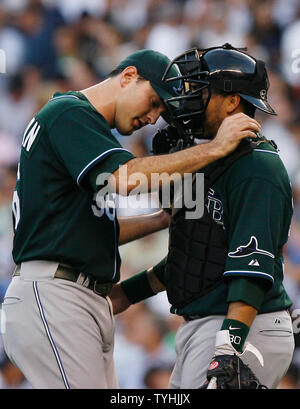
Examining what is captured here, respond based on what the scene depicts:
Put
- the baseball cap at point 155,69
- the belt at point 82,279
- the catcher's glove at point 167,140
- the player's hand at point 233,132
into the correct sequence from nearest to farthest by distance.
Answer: the player's hand at point 233,132 < the belt at point 82,279 < the baseball cap at point 155,69 < the catcher's glove at point 167,140

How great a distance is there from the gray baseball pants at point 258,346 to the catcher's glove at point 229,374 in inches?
5.4

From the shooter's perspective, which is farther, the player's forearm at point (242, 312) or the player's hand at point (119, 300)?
the player's hand at point (119, 300)

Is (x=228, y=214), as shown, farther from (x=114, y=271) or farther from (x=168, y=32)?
(x=168, y=32)

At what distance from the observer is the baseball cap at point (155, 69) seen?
2912 mm

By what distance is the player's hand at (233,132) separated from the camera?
2.48 meters

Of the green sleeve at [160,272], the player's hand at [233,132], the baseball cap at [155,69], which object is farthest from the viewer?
the green sleeve at [160,272]

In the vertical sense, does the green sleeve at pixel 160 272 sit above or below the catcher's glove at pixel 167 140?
below

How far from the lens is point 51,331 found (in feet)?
8.58

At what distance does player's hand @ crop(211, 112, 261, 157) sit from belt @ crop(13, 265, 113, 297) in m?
0.72

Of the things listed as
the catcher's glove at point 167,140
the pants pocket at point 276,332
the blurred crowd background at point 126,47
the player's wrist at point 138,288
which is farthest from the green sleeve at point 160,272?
the blurred crowd background at point 126,47

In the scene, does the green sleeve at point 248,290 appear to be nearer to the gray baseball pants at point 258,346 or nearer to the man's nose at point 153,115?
the gray baseball pants at point 258,346

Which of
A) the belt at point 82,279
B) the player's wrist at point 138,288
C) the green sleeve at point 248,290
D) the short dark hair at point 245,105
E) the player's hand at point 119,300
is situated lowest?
the player's hand at point 119,300

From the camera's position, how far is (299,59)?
19.1ft
